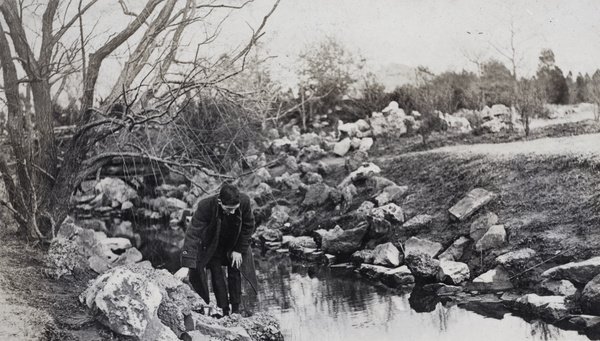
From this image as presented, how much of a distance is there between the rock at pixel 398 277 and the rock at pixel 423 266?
6 centimetres

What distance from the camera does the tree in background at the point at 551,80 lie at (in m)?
8.76

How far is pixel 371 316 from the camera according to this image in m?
5.22

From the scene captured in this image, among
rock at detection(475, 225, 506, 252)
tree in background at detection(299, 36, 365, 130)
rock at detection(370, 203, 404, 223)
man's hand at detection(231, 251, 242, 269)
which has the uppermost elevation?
tree in background at detection(299, 36, 365, 130)

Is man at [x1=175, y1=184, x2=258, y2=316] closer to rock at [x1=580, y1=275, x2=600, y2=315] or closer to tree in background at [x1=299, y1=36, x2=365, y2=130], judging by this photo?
rock at [x1=580, y1=275, x2=600, y2=315]

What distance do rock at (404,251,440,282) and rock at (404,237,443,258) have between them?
0.37 ft

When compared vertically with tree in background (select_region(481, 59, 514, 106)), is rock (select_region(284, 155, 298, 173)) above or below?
below

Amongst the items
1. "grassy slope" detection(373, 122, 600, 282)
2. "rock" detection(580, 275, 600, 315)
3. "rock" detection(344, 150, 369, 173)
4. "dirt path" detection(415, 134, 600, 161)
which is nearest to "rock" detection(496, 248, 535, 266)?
"grassy slope" detection(373, 122, 600, 282)

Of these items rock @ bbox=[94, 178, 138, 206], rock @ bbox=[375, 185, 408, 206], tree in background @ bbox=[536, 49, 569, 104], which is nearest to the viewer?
rock @ bbox=[375, 185, 408, 206]

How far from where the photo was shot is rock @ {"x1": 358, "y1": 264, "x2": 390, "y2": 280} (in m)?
6.48

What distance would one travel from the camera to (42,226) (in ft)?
19.5

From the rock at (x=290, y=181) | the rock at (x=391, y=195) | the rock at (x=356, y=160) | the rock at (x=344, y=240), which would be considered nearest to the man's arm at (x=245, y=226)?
the rock at (x=344, y=240)

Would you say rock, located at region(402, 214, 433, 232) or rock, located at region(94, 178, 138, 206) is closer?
rock, located at region(402, 214, 433, 232)

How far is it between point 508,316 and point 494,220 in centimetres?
170

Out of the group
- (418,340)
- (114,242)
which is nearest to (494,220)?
(418,340)
